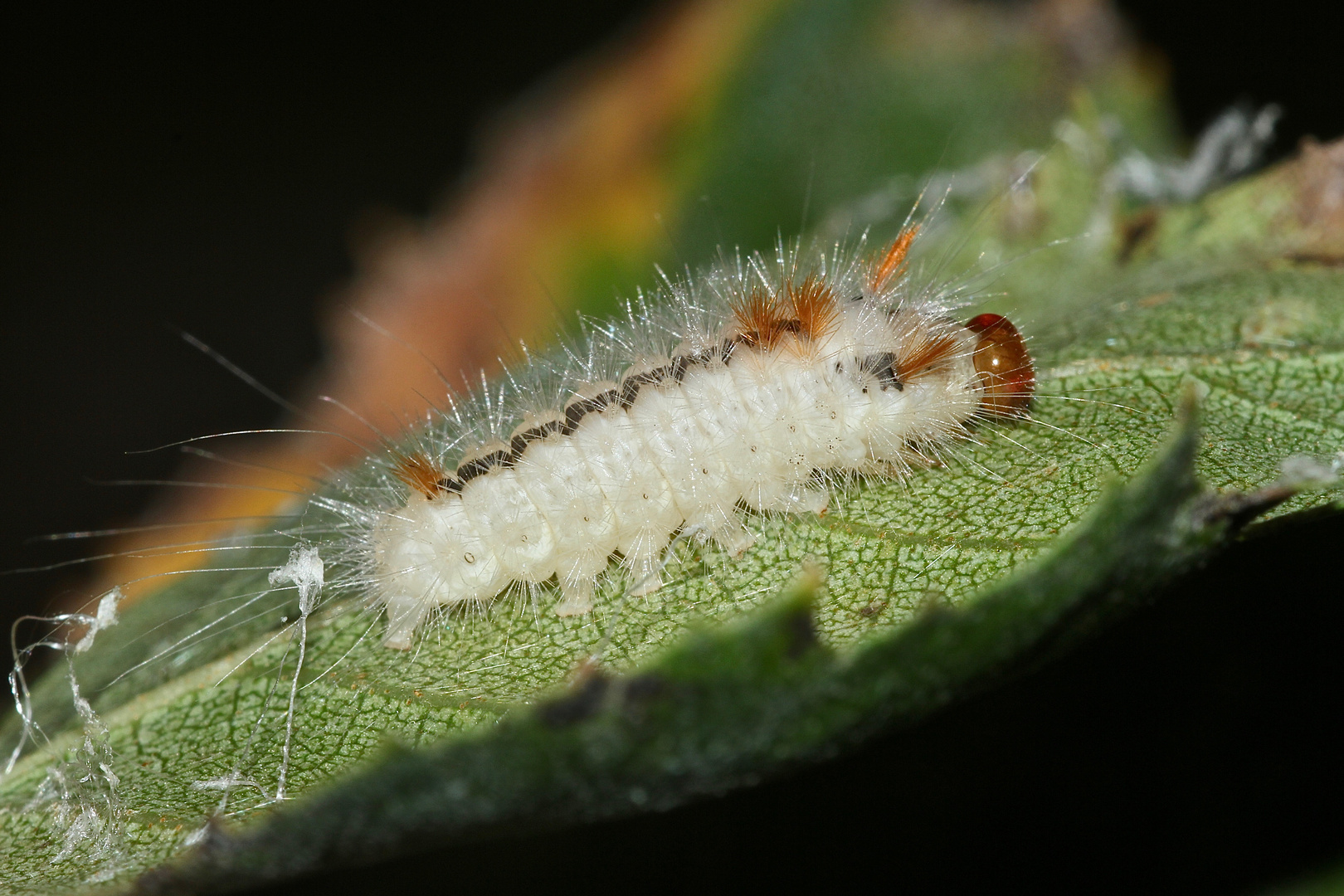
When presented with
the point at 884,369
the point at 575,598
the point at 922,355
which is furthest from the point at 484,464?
the point at 922,355

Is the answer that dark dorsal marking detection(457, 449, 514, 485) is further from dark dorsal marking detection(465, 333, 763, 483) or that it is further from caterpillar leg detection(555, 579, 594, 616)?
caterpillar leg detection(555, 579, 594, 616)

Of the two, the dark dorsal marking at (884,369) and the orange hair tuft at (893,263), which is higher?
the orange hair tuft at (893,263)

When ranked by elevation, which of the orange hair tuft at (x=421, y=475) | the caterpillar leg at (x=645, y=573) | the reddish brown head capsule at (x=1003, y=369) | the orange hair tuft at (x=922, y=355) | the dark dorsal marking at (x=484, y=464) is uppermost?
the orange hair tuft at (x=421, y=475)

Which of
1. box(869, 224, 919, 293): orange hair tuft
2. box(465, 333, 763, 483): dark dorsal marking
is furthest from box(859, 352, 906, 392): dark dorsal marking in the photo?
box(869, 224, 919, 293): orange hair tuft

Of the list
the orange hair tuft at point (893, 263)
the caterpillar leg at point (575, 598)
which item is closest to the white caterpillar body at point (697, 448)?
the caterpillar leg at point (575, 598)

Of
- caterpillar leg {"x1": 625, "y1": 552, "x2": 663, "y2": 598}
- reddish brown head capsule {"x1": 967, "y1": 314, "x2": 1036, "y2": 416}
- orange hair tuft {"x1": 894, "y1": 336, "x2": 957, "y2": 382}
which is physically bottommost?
caterpillar leg {"x1": 625, "y1": 552, "x2": 663, "y2": 598}

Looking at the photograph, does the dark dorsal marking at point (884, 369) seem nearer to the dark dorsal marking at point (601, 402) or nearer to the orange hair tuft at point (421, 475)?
the dark dorsal marking at point (601, 402)

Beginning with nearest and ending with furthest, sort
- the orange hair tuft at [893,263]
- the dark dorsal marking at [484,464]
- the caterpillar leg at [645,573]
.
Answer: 1. the caterpillar leg at [645,573]
2. the dark dorsal marking at [484,464]
3. the orange hair tuft at [893,263]

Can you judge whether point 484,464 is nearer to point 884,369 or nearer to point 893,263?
point 884,369
